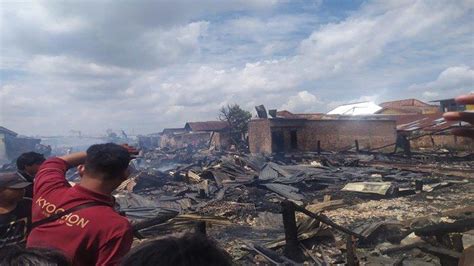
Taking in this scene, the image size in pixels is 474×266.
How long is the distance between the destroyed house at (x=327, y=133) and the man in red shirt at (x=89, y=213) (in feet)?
94.4

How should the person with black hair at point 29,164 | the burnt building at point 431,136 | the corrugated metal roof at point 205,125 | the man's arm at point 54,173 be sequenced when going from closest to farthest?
the man's arm at point 54,173, the person with black hair at point 29,164, the burnt building at point 431,136, the corrugated metal roof at point 205,125

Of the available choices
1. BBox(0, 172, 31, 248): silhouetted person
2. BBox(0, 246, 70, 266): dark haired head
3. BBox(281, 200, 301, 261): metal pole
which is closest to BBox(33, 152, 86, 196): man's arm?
BBox(0, 172, 31, 248): silhouetted person

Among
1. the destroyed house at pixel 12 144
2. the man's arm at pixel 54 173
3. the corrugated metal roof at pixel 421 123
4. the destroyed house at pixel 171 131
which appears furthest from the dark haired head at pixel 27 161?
the destroyed house at pixel 171 131

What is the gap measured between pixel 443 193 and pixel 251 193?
7145 mm

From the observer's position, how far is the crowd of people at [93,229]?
119 cm

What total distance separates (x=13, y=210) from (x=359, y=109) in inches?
1813

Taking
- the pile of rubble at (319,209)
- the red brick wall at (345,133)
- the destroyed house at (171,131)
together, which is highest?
the destroyed house at (171,131)

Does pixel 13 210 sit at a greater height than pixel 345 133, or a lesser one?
greater

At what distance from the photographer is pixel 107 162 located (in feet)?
6.86

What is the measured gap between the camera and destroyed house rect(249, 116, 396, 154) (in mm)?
31000

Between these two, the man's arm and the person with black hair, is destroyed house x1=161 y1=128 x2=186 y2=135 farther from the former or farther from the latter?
the man's arm

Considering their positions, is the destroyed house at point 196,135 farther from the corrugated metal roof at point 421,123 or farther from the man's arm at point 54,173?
the man's arm at point 54,173

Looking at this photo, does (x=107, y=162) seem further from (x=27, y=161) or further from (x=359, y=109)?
(x=359, y=109)

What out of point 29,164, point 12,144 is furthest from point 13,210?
point 12,144
